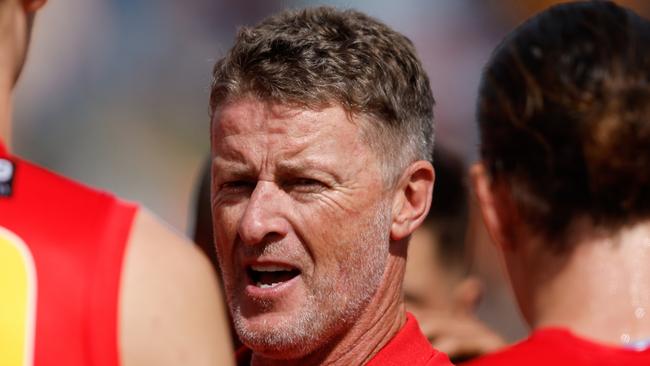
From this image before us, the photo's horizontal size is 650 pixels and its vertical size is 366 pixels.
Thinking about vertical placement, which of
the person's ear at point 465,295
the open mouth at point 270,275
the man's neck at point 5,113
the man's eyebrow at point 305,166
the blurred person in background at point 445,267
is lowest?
the person's ear at point 465,295

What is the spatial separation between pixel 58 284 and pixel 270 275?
3.80ft

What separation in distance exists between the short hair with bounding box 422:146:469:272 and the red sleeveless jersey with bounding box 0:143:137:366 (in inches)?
106

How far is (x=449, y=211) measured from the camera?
15.2ft

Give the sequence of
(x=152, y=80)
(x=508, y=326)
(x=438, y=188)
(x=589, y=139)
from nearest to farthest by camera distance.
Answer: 1. (x=589, y=139)
2. (x=438, y=188)
3. (x=508, y=326)
4. (x=152, y=80)

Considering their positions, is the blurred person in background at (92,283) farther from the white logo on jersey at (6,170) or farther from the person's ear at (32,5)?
the person's ear at (32,5)

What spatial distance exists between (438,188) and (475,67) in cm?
620

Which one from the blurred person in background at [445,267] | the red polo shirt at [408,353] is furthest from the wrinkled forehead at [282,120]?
the blurred person in background at [445,267]

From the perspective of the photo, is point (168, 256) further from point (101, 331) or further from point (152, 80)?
point (152, 80)

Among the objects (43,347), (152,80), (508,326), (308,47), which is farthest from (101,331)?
(152,80)

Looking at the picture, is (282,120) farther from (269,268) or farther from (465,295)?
(465,295)

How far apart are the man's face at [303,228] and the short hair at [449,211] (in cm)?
156

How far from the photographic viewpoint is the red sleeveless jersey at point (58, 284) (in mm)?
1867

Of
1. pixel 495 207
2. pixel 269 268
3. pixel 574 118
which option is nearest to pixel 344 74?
pixel 269 268

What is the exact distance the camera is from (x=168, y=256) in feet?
6.34
